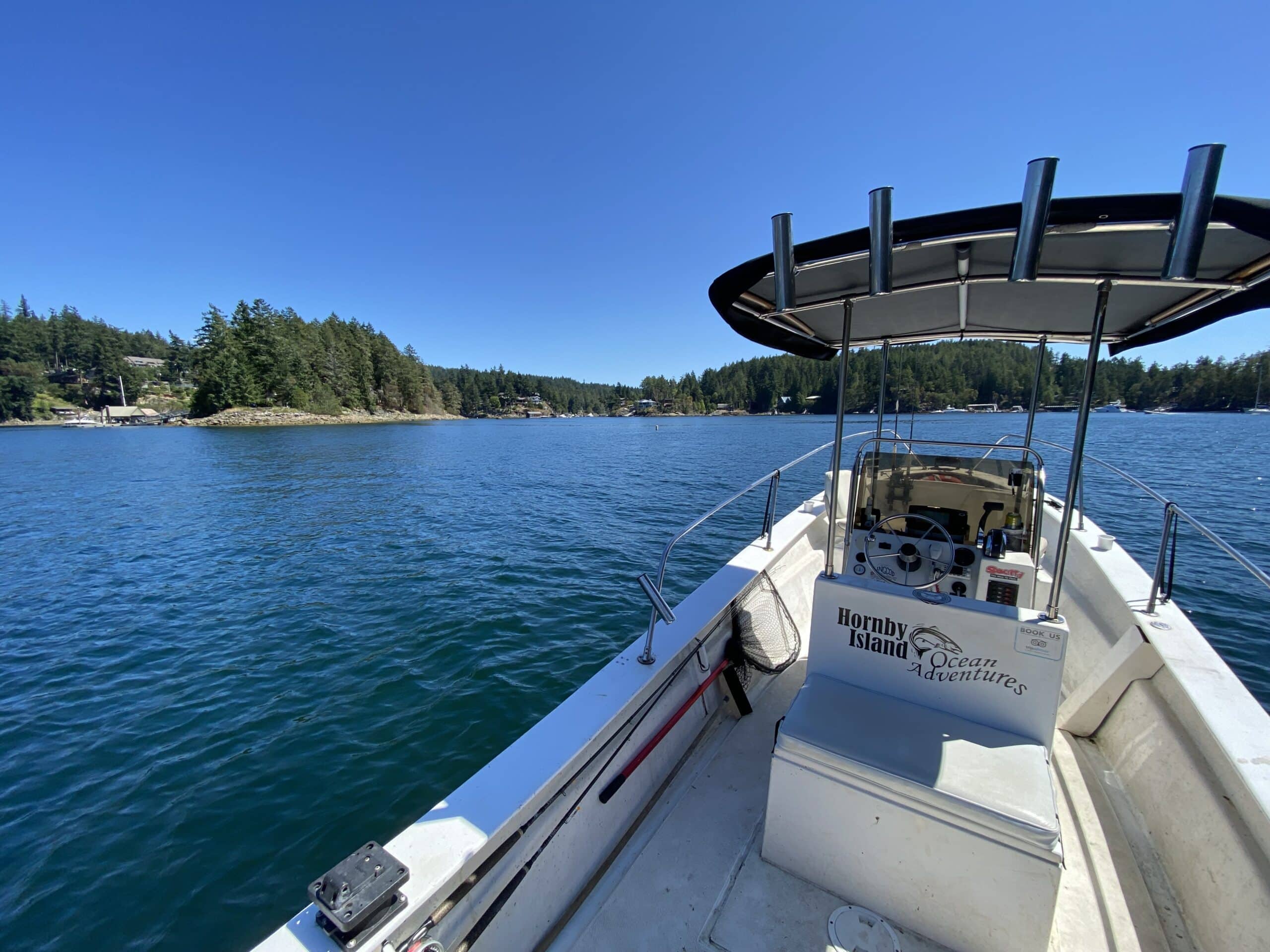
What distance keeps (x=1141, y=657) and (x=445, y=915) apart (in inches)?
143

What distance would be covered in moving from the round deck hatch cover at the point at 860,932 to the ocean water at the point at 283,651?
9.73 feet

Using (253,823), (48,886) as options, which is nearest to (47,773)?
(48,886)

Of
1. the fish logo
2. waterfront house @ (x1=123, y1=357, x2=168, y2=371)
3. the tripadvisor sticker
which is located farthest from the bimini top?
waterfront house @ (x1=123, y1=357, x2=168, y2=371)

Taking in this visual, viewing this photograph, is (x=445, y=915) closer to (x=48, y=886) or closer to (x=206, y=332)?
(x=48, y=886)

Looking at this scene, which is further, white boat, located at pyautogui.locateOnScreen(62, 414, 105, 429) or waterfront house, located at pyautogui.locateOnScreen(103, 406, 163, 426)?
waterfront house, located at pyautogui.locateOnScreen(103, 406, 163, 426)

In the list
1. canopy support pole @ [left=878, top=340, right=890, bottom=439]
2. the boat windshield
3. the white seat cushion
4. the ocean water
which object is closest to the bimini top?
canopy support pole @ [left=878, top=340, right=890, bottom=439]

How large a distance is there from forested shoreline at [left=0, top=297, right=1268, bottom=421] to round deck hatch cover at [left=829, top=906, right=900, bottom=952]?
34063 millimetres


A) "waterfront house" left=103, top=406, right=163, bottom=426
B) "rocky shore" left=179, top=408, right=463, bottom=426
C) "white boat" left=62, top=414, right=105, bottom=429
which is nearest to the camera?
"rocky shore" left=179, top=408, right=463, bottom=426

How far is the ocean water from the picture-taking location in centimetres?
331

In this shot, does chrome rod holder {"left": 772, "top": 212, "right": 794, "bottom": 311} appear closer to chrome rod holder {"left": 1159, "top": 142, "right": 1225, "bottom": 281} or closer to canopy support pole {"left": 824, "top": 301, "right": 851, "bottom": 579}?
canopy support pole {"left": 824, "top": 301, "right": 851, "bottom": 579}

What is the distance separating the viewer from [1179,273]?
150 centimetres

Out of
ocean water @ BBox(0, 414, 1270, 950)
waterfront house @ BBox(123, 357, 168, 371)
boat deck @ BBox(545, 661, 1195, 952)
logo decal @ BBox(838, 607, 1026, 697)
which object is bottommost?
ocean water @ BBox(0, 414, 1270, 950)

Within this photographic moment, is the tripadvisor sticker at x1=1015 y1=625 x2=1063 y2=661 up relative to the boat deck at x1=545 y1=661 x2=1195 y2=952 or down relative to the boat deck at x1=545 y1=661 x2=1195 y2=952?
up

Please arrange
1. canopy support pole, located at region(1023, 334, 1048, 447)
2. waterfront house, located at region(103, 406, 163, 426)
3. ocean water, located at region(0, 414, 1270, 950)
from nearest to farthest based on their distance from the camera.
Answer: ocean water, located at region(0, 414, 1270, 950)
canopy support pole, located at region(1023, 334, 1048, 447)
waterfront house, located at region(103, 406, 163, 426)
